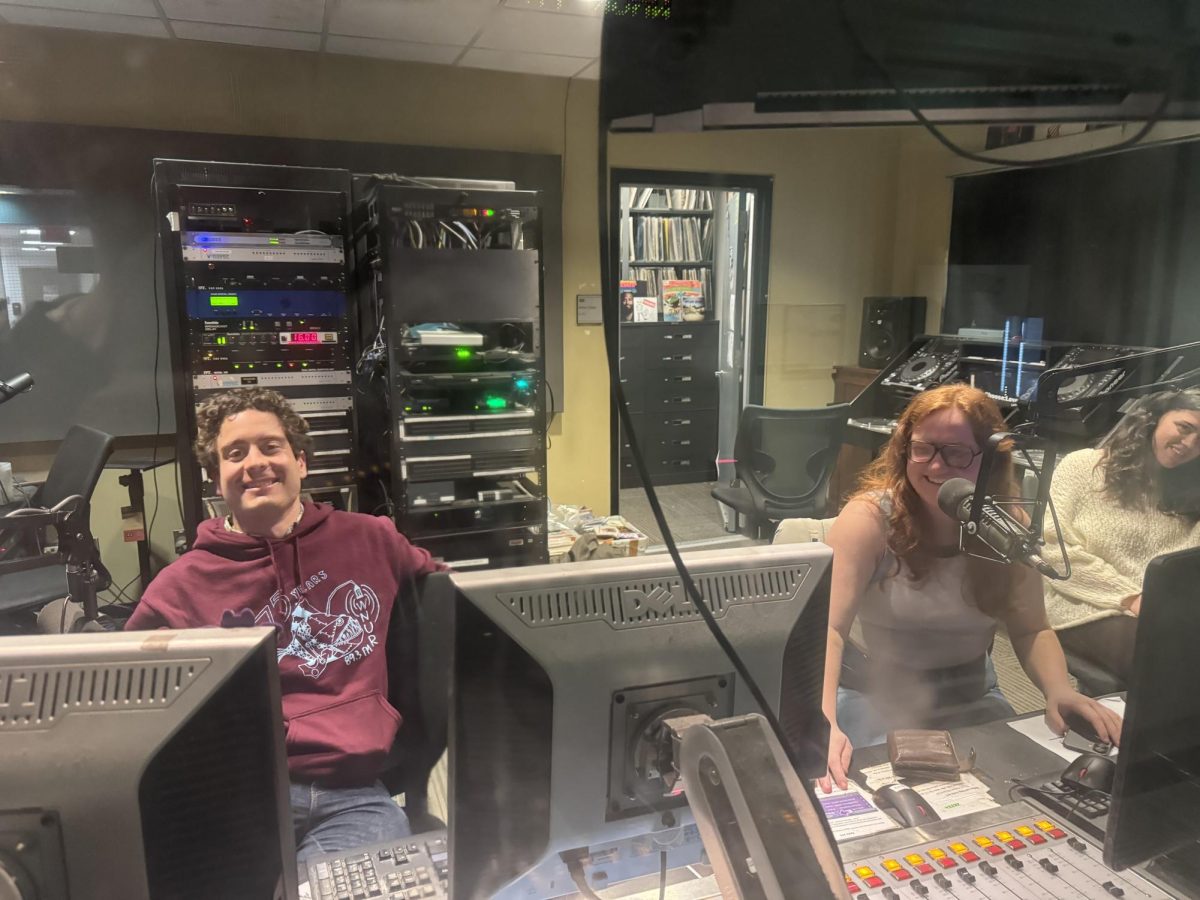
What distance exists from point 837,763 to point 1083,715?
42 cm

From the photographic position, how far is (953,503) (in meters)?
1.36

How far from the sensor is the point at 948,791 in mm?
1000

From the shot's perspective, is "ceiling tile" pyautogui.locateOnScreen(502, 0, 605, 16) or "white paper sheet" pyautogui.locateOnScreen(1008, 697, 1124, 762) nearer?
"white paper sheet" pyautogui.locateOnScreen(1008, 697, 1124, 762)

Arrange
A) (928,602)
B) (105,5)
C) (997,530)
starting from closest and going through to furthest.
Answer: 1. (997,530)
2. (928,602)
3. (105,5)

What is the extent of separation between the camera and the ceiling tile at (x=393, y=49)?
280 cm

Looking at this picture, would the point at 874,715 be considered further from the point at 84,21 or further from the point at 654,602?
the point at 84,21

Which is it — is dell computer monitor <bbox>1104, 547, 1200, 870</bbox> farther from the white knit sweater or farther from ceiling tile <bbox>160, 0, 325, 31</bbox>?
ceiling tile <bbox>160, 0, 325, 31</bbox>

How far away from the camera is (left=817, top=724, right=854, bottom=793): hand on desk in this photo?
998 millimetres

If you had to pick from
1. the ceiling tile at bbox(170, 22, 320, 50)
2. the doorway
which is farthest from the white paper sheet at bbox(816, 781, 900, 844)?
the ceiling tile at bbox(170, 22, 320, 50)

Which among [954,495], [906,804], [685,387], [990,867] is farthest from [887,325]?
[990,867]

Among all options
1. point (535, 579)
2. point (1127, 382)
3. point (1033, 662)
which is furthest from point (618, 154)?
point (1127, 382)

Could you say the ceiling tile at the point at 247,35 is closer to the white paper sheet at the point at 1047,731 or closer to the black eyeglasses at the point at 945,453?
the black eyeglasses at the point at 945,453

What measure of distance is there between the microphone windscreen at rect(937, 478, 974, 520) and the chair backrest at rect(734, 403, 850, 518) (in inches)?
40.3

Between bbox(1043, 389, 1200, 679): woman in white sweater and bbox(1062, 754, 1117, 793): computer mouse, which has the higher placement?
bbox(1043, 389, 1200, 679): woman in white sweater
